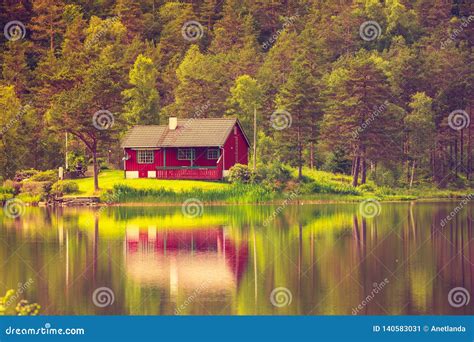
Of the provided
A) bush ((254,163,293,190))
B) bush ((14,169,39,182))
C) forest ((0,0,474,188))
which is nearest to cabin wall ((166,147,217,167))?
forest ((0,0,474,188))

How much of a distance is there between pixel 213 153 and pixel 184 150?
2281 mm

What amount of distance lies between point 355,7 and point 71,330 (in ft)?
385

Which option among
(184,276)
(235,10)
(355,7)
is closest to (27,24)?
(235,10)

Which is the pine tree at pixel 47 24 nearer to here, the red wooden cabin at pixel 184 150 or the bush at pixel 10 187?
the red wooden cabin at pixel 184 150

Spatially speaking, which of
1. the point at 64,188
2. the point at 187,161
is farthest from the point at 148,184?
the point at 187,161

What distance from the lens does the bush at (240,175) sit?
235 feet

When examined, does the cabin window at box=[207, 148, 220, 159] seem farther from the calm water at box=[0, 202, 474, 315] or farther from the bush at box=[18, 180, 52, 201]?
the calm water at box=[0, 202, 474, 315]

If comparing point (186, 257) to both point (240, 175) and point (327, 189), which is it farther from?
point (327, 189)

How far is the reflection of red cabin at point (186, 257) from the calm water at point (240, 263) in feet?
0.15

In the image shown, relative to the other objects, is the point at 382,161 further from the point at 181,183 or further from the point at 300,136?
the point at 181,183

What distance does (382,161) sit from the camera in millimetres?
80250

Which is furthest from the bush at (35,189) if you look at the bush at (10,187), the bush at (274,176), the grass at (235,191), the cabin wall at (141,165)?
the bush at (274,176)

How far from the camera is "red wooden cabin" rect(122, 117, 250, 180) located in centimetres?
7456

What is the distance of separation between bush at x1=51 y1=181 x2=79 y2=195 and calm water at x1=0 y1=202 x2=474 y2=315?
42.1 feet
